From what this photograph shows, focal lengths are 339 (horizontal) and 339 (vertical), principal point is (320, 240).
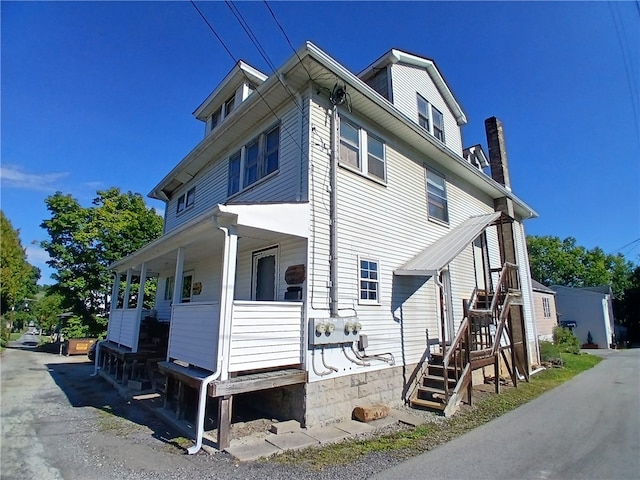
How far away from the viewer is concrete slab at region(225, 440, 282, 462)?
5047 millimetres

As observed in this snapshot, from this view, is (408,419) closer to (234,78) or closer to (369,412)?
(369,412)

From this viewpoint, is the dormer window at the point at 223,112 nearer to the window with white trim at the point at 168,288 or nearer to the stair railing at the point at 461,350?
the window with white trim at the point at 168,288

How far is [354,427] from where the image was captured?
21.2ft

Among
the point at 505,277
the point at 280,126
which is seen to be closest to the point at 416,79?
the point at 280,126

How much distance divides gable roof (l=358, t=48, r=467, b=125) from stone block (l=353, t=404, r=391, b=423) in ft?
33.3

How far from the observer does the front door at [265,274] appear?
26.3 feet

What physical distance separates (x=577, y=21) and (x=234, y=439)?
1096 cm

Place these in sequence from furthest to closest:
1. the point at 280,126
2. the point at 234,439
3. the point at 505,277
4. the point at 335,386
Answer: the point at 505,277
the point at 280,126
the point at 335,386
the point at 234,439

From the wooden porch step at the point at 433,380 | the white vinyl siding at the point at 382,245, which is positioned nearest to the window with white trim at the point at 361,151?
the white vinyl siding at the point at 382,245

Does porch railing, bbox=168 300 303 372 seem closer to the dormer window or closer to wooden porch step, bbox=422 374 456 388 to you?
wooden porch step, bbox=422 374 456 388

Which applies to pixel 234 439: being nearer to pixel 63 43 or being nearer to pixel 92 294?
pixel 63 43

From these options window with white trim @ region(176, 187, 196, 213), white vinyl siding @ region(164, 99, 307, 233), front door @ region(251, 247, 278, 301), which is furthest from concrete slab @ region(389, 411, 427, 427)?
window with white trim @ region(176, 187, 196, 213)

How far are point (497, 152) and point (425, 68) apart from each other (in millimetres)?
5798

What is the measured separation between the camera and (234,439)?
5.74m
